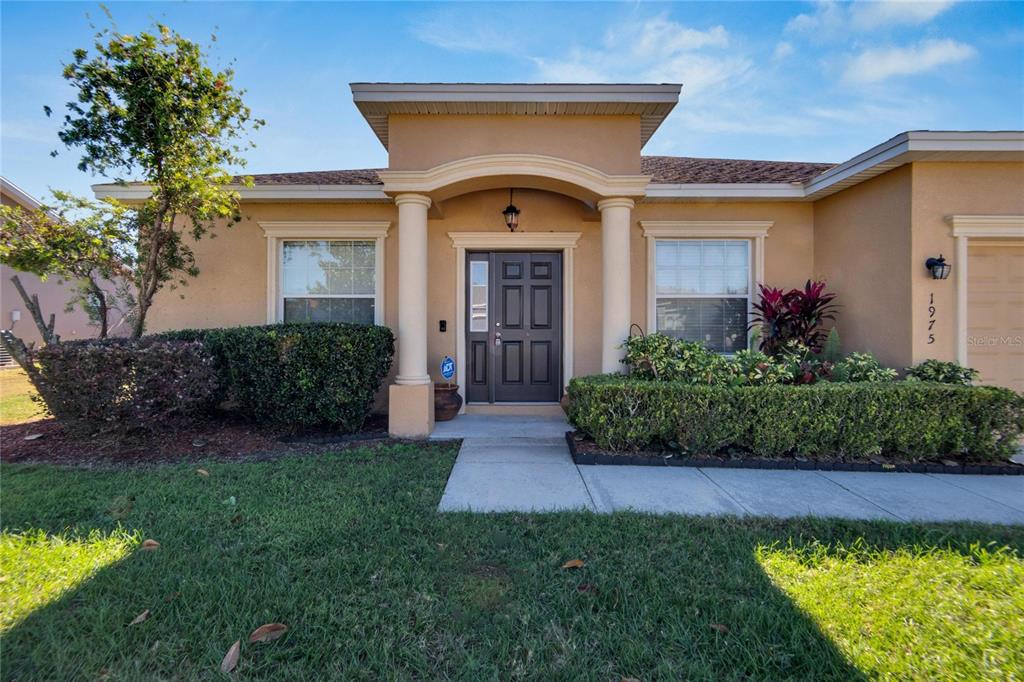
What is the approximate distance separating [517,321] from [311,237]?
3.35 m

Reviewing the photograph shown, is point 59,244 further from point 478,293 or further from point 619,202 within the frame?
point 619,202

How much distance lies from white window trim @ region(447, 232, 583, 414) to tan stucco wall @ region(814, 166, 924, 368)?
357cm

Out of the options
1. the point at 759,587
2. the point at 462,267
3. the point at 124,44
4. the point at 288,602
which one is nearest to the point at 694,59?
the point at 462,267

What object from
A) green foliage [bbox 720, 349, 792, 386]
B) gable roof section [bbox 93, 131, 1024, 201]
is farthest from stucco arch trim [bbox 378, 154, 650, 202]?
green foliage [bbox 720, 349, 792, 386]

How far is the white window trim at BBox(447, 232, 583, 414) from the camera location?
654 cm

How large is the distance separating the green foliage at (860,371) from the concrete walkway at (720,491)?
111 centimetres

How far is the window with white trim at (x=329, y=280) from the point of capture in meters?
6.70

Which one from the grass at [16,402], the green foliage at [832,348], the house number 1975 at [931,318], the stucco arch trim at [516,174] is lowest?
the grass at [16,402]

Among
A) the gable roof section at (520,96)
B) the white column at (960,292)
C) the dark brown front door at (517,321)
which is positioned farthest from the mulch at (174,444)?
the white column at (960,292)

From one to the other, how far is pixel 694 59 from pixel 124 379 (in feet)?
25.7

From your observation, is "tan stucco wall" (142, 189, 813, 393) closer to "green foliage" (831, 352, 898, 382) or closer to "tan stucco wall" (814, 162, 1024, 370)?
"tan stucco wall" (814, 162, 1024, 370)

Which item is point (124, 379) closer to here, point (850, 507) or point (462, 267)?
point (462, 267)

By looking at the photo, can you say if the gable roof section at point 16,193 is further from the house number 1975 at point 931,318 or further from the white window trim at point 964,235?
the white window trim at point 964,235

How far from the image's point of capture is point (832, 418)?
4375 mm
